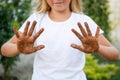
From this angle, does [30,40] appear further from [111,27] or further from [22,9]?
[111,27]

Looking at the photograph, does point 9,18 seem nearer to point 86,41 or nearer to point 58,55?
point 58,55

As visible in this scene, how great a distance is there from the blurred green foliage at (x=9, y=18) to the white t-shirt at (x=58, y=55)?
2.61 m

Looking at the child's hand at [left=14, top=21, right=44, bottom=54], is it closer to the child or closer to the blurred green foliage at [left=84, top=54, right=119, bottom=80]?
the child

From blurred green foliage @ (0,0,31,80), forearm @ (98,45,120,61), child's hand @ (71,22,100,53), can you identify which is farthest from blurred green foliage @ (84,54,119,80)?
child's hand @ (71,22,100,53)

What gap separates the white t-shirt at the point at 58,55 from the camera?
2869 millimetres

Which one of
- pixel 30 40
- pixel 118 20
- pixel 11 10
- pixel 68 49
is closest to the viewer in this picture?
pixel 30 40

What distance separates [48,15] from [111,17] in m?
7.59

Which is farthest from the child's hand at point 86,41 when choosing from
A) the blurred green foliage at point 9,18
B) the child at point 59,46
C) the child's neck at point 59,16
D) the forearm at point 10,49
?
the blurred green foliage at point 9,18

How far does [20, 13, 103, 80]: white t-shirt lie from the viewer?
287cm

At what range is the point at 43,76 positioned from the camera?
289 cm

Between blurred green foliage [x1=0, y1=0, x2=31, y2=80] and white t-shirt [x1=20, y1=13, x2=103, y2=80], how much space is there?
2.61 m

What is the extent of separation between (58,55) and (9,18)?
9.86 ft

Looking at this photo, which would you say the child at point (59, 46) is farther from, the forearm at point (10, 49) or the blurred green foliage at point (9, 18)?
the blurred green foliage at point (9, 18)

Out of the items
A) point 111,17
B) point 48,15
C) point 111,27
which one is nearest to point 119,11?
point 111,17
